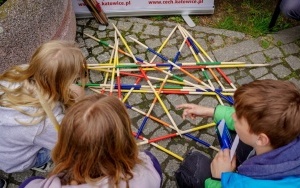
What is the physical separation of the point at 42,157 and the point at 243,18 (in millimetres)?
2847

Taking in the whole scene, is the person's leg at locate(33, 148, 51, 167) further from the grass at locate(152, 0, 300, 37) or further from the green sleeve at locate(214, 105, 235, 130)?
the grass at locate(152, 0, 300, 37)

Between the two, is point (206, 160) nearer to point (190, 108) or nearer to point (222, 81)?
point (190, 108)

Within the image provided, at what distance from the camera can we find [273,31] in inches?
161

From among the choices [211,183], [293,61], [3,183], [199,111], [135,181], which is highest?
[135,181]

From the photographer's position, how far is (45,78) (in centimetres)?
221

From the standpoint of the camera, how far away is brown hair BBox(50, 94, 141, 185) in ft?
5.33

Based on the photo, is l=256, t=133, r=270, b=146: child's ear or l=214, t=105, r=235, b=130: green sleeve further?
l=214, t=105, r=235, b=130: green sleeve

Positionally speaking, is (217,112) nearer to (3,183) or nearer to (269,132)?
(269,132)

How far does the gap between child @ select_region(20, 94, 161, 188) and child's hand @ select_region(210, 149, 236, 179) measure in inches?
26.1

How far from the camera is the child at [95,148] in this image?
1.63m

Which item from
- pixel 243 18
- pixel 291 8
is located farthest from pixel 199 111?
pixel 243 18

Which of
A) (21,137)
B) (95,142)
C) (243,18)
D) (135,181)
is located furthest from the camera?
(243,18)

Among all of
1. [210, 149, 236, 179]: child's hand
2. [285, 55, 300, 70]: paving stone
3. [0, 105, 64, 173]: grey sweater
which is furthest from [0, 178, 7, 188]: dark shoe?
[285, 55, 300, 70]: paving stone

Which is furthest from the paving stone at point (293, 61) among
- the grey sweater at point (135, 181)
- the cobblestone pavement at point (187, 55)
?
the grey sweater at point (135, 181)
